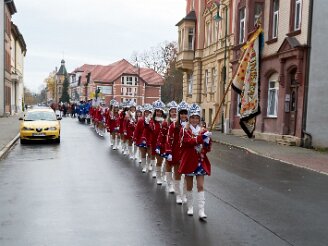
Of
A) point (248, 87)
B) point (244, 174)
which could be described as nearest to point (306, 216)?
point (244, 174)

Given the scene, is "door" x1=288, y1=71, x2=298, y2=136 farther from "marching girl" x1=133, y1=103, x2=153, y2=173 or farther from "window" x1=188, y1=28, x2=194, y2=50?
"window" x1=188, y1=28, x2=194, y2=50

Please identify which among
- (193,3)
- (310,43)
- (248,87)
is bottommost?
(248,87)

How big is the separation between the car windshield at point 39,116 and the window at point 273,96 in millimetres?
11043

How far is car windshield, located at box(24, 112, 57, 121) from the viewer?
19.9 metres

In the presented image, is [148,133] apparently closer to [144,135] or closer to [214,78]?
[144,135]

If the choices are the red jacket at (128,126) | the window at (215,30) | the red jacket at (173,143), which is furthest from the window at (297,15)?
the red jacket at (173,143)

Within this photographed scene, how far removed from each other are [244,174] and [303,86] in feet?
31.2

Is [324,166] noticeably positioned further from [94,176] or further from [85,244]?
[85,244]

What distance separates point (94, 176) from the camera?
34.7ft

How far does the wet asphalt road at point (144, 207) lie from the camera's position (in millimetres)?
5809

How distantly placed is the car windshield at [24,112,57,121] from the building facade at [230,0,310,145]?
10.7 m

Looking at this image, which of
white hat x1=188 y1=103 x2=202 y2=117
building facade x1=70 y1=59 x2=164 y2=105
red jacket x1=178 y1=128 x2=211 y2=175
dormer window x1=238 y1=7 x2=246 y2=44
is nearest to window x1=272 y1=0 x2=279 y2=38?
dormer window x1=238 y1=7 x2=246 y2=44

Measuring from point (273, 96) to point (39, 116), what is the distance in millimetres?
11882

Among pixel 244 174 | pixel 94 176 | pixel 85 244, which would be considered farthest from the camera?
pixel 244 174
